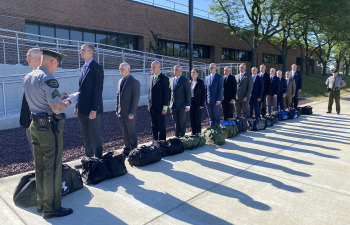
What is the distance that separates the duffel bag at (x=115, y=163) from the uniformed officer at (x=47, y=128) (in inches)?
43.3

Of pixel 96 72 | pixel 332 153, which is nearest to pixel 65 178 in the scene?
pixel 96 72

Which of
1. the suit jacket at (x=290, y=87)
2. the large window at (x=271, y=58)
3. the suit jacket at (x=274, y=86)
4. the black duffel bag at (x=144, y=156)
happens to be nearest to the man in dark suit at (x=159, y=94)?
the black duffel bag at (x=144, y=156)

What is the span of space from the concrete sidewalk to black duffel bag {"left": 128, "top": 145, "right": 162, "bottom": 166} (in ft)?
0.46

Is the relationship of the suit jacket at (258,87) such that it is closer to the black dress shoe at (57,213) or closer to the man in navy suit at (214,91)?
the man in navy suit at (214,91)

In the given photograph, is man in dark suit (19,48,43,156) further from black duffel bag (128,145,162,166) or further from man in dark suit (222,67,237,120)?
man in dark suit (222,67,237,120)

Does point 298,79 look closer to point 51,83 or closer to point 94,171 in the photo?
point 94,171

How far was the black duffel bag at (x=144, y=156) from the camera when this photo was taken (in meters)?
4.75

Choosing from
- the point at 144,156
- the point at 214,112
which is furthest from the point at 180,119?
the point at 144,156

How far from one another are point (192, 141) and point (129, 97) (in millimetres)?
1746

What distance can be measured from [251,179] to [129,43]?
19108 millimetres

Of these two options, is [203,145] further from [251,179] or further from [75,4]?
[75,4]

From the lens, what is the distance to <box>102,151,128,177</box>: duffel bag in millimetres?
4176

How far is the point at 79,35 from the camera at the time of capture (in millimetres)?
18406

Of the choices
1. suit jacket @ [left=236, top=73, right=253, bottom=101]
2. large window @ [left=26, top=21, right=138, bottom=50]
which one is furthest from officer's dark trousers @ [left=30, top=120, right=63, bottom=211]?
large window @ [left=26, top=21, right=138, bottom=50]
